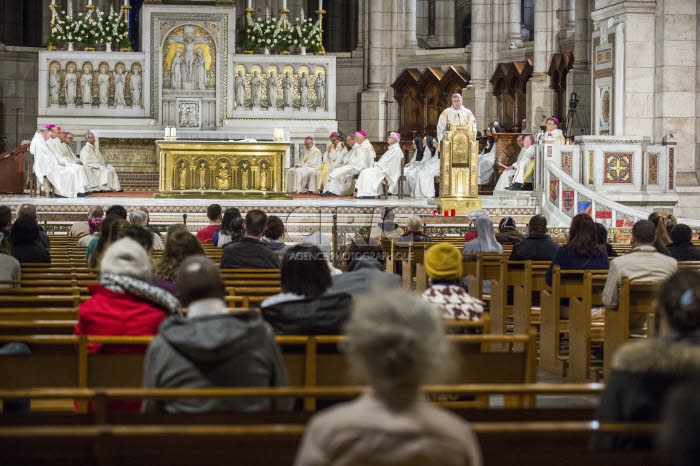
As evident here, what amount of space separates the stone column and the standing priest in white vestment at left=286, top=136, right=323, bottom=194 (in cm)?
536

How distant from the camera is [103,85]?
23.1 metres

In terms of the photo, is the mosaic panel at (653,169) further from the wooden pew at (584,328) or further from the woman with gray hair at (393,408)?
the woman with gray hair at (393,408)

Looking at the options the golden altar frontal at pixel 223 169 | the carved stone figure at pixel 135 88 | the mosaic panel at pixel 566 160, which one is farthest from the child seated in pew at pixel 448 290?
the carved stone figure at pixel 135 88

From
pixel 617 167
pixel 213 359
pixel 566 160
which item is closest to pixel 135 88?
pixel 566 160

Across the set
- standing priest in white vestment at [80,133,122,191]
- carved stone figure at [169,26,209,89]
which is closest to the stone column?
carved stone figure at [169,26,209,89]

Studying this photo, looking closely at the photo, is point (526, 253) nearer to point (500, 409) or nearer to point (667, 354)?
point (500, 409)

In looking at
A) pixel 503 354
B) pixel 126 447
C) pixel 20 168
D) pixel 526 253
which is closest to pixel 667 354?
pixel 126 447

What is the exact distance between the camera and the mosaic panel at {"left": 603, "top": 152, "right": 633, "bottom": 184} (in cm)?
1773

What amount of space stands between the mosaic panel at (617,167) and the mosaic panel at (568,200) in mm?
794

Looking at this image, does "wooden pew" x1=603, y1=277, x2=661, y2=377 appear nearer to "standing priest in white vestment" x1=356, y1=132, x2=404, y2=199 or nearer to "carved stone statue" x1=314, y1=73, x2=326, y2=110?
"standing priest in white vestment" x1=356, y1=132, x2=404, y2=199

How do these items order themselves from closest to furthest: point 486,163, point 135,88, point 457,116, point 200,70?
point 457,116 → point 486,163 → point 135,88 → point 200,70

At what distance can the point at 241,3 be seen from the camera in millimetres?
28219

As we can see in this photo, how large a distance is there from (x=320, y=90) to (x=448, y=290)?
18154mm

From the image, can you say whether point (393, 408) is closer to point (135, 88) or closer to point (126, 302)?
point (126, 302)
